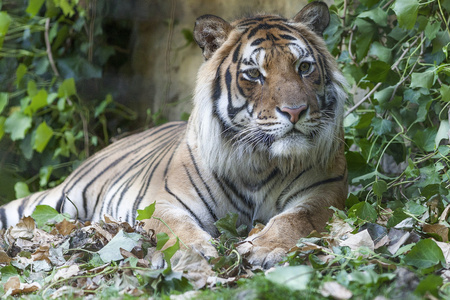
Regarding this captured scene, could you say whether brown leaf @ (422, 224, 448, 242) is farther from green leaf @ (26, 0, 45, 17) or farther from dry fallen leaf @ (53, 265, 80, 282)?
green leaf @ (26, 0, 45, 17)

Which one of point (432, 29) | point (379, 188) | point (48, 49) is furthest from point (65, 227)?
point (48, 49)

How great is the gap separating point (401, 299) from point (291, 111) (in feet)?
3.69

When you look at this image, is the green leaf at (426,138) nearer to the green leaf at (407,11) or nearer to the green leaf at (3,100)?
the green leaf at (407,11)

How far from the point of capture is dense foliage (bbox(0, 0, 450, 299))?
1.62 m

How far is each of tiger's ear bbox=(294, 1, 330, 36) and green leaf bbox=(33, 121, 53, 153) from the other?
3.01 meters

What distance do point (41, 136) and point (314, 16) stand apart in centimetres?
312

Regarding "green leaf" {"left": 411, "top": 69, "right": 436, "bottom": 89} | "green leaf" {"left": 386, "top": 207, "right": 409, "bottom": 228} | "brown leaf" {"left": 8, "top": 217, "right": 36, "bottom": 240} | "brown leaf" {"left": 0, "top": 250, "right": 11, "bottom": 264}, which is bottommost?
"brown leaf" {"left": 8, "top": 217, "right": 36, "bottom": 240}

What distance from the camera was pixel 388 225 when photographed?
2.35 m

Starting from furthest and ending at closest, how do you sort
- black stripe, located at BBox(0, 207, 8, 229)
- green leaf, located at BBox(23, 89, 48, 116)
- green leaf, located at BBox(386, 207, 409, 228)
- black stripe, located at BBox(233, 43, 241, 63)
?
green leaf, located at BBox(23, 89, 48, 116) < black stripe, located at BBox(0, 207, 8, 229) < black stripe, located at BBox(233, 43, 241, 63) < green leaf, located at BBox(386, 207, 409, 228)

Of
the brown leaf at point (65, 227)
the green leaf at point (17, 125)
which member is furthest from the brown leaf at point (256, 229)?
the green leaf at point (17, 125)

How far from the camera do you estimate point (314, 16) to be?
2.88 metres

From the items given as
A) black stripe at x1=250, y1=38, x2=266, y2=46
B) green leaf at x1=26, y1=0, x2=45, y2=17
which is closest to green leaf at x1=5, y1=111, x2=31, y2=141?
green leaf at x1=26, y1=0, x2=45, y2=17

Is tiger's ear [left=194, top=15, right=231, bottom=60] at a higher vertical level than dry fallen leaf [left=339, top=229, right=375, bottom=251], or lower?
higher

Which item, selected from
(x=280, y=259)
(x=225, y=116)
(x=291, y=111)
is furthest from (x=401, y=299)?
(x=225, y=116)
